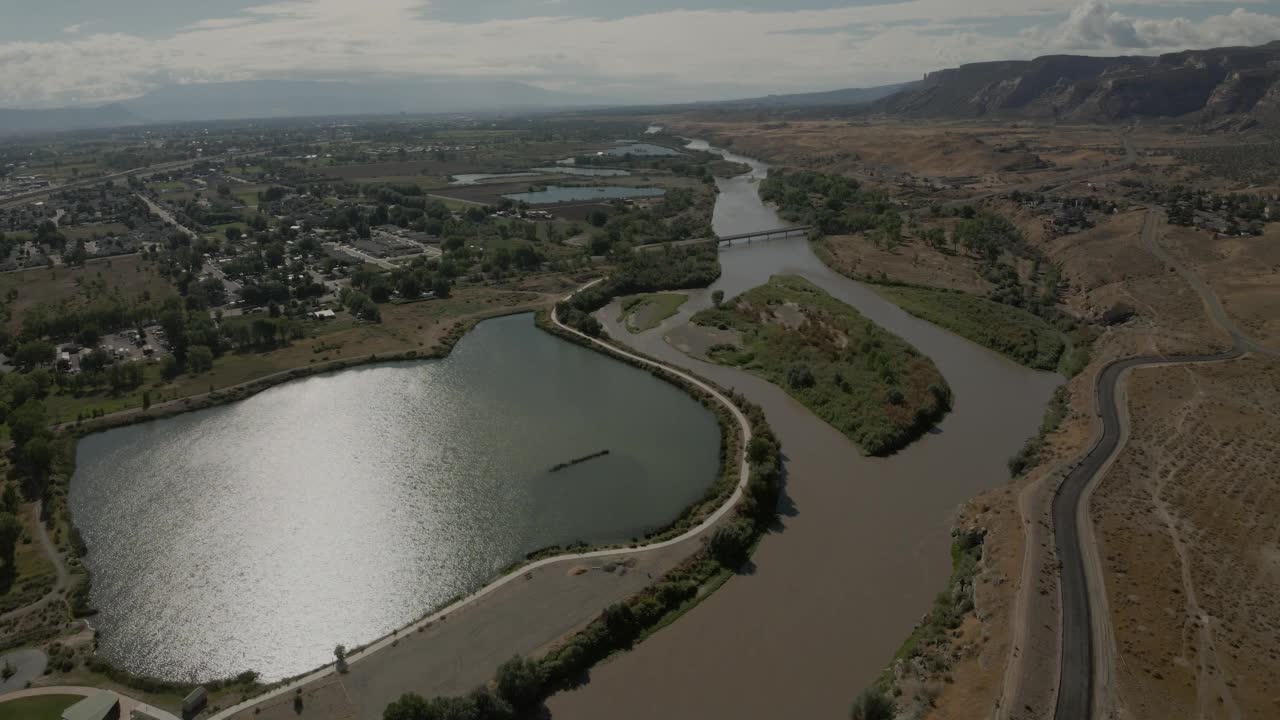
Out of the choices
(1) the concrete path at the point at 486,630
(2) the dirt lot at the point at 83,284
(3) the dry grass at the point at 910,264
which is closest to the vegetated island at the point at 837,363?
(3) the dry grass at the point at 910,264

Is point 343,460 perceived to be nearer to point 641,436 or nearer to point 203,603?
point 203,603

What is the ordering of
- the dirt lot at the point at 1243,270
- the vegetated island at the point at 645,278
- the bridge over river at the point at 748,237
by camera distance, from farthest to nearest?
the bridge over river at the point at 748,237
the vegetated island at the point at 645,278
the dirt lot at the point at 1243,270

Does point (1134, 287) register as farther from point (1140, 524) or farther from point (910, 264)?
point (1140, 524)

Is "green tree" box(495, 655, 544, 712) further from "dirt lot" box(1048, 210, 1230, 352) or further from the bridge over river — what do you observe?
the bridge over river

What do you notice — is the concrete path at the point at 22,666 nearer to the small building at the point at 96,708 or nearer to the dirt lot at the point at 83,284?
the small building at the point at 96,708

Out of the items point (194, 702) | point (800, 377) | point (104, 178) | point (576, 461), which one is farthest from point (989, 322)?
point (104, 178)

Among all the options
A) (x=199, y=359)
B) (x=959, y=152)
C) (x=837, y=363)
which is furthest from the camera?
(x=959, y=152)
